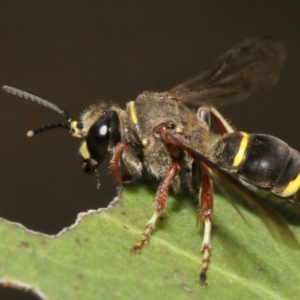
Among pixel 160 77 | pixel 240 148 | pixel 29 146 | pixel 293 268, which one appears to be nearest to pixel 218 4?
pixel 160 77

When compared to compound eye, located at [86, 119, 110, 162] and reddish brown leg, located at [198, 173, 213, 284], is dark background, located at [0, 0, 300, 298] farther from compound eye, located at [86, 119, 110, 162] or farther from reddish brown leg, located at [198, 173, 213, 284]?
reddish brown leg, located at [198, 173, 213, 284]

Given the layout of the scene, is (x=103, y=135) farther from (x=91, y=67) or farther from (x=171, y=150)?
(x=91, y=67)

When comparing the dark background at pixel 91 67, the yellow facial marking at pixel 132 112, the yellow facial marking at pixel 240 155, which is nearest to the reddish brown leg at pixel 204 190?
the yellow facial marking at pixel 132 112

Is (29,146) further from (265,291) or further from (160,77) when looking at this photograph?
(265,291)

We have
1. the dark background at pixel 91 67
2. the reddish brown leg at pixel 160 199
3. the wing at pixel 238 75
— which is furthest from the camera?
the dark background at pixel 91 67

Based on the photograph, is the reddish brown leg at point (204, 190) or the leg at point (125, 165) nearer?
the reddish brown leg at point (204, 190)

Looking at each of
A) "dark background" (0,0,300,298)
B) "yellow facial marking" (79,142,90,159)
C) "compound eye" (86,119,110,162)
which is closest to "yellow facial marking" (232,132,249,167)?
"compound eye" (86,119,110,162)

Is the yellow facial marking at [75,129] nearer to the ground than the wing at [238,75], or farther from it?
nearer to the ground

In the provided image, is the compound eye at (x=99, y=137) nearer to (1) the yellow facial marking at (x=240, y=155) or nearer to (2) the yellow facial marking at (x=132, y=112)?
(2) the yellow facial marking at (x=132, y=112)
